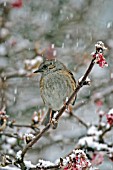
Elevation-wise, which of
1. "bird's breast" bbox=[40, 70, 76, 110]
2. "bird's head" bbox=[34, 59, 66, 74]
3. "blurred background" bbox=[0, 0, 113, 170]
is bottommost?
"bird's breast" bbox=[40, 70, 76, 110]

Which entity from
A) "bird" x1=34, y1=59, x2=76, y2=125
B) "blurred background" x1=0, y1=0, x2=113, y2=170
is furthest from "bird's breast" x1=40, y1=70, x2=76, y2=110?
"blurred background" x1=0, y1=0, x2=113, y2=170

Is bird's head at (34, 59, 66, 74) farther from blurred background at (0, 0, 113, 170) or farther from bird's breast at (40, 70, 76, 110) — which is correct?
blurred background at (0, 0, 113, 170)

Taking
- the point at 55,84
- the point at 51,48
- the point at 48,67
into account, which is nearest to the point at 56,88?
the point at 55,84

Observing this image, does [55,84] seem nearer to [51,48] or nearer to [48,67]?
[48,67]

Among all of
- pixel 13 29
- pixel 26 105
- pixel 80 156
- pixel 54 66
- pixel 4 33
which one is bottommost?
pixel 80 156

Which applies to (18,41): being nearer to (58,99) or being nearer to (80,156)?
(58,99)

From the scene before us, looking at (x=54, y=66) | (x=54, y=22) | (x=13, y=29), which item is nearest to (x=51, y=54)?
(x=13, y=29)

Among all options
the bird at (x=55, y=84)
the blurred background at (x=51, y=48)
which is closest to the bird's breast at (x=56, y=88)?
the bird at (x=55, y=84)
